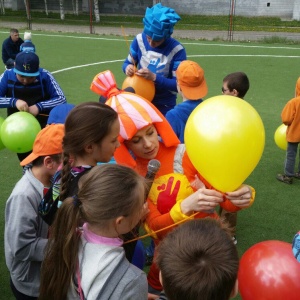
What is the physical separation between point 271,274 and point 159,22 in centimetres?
271

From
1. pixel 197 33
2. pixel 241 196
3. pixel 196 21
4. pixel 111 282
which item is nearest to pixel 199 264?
pixel 111 282

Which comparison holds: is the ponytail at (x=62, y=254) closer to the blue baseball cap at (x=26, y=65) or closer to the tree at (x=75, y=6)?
the blue baseball cap at (x=26, y=65)

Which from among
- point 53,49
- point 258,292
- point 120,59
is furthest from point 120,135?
point 53,49

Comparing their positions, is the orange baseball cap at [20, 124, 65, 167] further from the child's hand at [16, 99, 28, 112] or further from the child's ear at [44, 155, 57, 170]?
the child's hand at [16, 99, 28, 112]

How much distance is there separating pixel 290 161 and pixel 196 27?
18253 millimetres

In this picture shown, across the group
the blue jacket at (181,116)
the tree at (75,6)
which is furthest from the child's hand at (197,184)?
the tree at (75,6)

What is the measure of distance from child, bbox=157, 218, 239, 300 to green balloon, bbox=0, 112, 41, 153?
7.72 feet

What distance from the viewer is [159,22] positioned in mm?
3984

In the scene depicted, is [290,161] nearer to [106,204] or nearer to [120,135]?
[120,135]

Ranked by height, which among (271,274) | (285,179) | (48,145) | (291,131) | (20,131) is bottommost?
(285,179)

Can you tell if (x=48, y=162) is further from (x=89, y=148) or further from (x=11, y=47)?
(x=11, y=47)

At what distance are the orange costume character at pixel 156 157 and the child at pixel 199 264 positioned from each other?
0.57 m

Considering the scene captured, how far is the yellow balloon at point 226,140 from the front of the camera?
2008 mm

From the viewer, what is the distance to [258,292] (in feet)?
6.66
